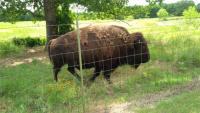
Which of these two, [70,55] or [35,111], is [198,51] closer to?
[70,55]

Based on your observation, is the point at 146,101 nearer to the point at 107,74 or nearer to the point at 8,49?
the point at 107,74

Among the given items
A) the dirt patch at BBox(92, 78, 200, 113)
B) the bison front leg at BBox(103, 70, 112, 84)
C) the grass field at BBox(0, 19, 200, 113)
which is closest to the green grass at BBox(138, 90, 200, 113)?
the grass field at BBox(0, 19, 200, 113)

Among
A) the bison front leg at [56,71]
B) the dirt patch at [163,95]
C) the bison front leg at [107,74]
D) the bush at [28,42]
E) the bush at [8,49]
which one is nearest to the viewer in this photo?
the dirt patch at [163,95]

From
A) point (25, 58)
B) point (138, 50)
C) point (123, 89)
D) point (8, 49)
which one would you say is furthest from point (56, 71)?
point (8, 49)

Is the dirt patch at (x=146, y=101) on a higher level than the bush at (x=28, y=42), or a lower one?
higher

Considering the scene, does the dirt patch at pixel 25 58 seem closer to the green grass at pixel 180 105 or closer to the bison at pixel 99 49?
the bison at pixel 99 49

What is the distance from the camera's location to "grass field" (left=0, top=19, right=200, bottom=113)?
8.69 meters

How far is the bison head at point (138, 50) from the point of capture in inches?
446

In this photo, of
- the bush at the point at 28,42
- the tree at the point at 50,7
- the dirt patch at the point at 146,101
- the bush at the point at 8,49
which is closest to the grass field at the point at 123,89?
the dirt patch at the point at 146,101

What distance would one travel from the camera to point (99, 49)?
34.8 feet

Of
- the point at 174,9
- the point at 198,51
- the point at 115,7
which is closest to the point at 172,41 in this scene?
the point at 198,51

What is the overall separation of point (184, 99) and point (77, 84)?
106 inches

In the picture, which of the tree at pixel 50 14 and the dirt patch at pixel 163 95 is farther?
the tree at pixel 50 14

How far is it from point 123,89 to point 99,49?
1.16m
